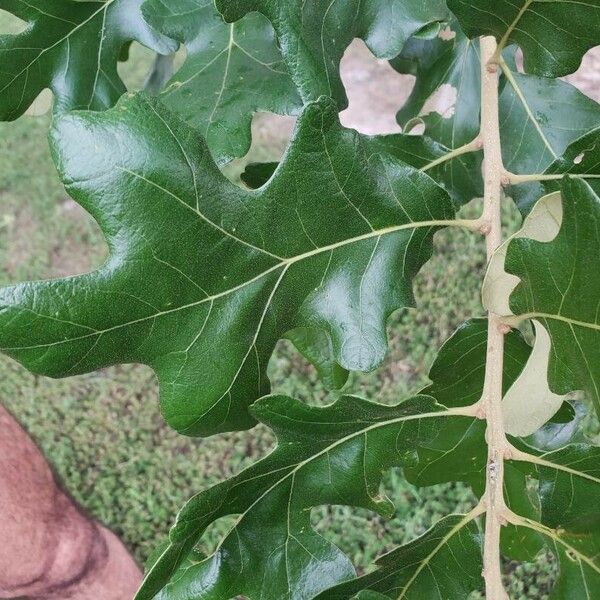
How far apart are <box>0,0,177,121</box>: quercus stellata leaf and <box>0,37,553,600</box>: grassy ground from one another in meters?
1.62

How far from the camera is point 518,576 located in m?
2.19

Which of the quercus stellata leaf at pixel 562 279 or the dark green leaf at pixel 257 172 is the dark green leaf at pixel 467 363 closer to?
the quercus stellata leaf at pixel 562 279

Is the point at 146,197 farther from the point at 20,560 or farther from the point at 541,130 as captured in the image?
the point at 20,560

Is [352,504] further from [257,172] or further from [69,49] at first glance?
[69,49]

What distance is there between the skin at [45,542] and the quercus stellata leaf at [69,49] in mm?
1097

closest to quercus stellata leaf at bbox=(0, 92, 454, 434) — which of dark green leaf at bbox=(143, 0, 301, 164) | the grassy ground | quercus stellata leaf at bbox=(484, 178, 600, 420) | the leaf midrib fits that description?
the leaf midrib

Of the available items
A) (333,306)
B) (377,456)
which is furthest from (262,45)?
(377,456)

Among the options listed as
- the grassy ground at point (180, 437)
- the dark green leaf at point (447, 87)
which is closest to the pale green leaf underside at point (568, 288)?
the dark green leaf at point (447, 87)

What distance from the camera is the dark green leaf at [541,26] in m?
0.82

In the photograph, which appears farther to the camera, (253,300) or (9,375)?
(9,375)

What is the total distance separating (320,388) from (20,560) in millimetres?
1118

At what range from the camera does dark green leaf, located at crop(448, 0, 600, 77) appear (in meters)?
0.82

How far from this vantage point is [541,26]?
0.85m

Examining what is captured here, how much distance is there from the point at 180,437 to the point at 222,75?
1852mm
